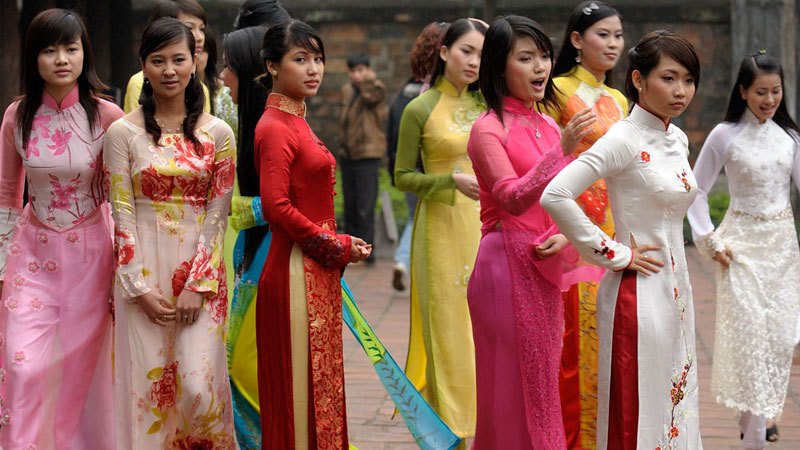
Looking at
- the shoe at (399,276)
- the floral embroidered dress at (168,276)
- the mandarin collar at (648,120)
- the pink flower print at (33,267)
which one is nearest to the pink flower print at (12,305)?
the pink flower print at (33,267)

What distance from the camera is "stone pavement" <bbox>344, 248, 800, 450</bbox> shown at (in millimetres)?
5795

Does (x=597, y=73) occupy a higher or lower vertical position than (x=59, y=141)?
higher

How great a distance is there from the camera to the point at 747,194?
18.6 feet

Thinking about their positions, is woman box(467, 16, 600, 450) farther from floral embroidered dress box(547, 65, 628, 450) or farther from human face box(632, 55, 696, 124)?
floral embroidered dress box(547, 65, 628, 450)

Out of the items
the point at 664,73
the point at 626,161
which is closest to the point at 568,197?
the point at 626,161

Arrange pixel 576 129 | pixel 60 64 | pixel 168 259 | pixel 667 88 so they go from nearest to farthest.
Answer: pixel 576 129 → pixel 667 88 → pixel 168 259 → pixel 60 64

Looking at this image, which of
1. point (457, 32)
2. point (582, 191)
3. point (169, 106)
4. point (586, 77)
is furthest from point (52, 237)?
point (586, 77)

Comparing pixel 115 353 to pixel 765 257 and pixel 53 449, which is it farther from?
pixel 765 257

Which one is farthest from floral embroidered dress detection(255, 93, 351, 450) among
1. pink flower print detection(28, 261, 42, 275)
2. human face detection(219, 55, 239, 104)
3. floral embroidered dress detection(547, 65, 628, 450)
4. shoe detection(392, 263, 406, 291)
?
shoe detection(392, 263, 406, 291)

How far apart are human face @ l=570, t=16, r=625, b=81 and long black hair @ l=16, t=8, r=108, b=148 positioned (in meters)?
1.95

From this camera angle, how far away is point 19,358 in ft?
14.7

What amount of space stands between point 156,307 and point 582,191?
56.9 inches

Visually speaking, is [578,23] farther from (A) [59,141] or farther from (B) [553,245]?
(A) [59,141]

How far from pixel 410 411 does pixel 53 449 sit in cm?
127
